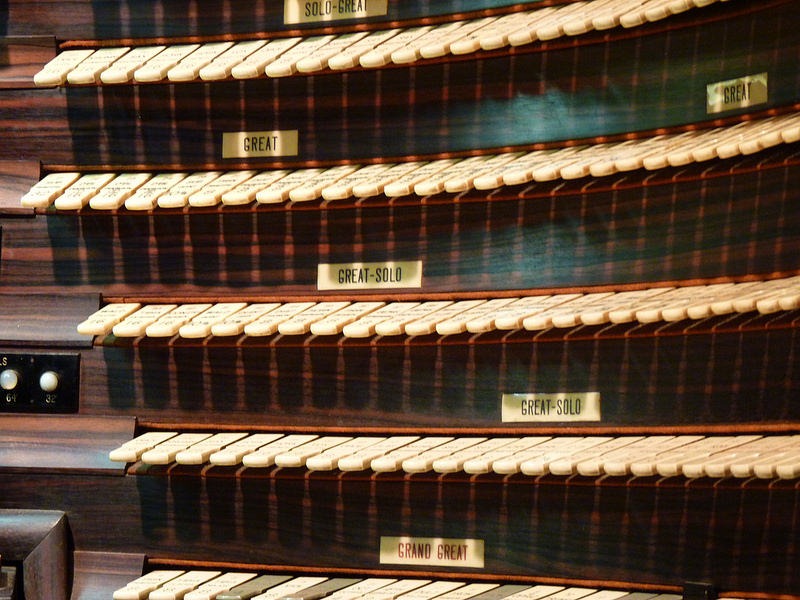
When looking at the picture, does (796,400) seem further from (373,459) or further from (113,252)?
(113,252)

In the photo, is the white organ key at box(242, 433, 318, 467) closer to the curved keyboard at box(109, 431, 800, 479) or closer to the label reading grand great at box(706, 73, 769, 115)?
the curved keyboard at box(109, 431, 800, 479)

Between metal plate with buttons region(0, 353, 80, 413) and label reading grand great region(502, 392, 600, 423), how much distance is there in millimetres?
906

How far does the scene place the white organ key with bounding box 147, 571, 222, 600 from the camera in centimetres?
220

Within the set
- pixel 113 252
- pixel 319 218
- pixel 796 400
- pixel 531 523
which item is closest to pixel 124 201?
pixel 113 252

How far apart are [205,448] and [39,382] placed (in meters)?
0.43

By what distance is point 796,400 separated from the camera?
6.61ft

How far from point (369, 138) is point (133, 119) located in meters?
0.52

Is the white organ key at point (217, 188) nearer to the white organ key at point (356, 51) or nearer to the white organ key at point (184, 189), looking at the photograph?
the white organ key at point (184, 189)

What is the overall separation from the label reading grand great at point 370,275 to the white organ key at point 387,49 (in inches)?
15.4

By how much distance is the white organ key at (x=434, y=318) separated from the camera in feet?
7.19

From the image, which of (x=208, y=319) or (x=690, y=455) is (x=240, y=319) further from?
(x=690, y=455)

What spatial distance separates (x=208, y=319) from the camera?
234cm

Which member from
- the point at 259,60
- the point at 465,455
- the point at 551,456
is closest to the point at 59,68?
the point at 259,60

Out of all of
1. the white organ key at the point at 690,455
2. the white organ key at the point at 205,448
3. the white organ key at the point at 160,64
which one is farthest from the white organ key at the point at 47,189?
the white organ key at the point at 690,455
